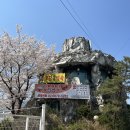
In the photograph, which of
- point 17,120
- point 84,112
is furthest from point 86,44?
point 17,120

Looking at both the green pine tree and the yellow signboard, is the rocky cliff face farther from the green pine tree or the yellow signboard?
the green pine tree

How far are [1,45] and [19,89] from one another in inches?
159

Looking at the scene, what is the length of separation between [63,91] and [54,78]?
1821 mm

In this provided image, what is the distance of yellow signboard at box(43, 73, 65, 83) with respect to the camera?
2502cm

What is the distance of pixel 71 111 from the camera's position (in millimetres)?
Result: 24000

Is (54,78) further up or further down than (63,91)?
further up

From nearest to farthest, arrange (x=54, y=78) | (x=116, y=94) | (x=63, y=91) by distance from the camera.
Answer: (x=116, y=94) → (x=63, y=91) → (x=54, y=78)

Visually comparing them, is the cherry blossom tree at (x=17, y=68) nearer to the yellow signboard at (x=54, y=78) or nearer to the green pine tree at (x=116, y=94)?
the yellow signboard at (x=54, y=78)

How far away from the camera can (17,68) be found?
22.2m

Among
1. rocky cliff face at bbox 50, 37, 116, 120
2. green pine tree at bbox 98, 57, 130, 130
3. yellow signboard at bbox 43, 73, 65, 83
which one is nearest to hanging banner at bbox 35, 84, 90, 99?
yellow signboard at bbox 43, 73, 65, 83

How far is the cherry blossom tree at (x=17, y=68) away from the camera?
71.6 feet

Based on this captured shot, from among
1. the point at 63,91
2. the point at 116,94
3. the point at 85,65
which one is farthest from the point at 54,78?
the point at 116,94

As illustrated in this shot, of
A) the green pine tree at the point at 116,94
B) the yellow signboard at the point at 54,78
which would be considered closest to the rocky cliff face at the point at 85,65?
the yellow signboard at the point at 54,78

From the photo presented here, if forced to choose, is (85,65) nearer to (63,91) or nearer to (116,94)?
(63,91)
